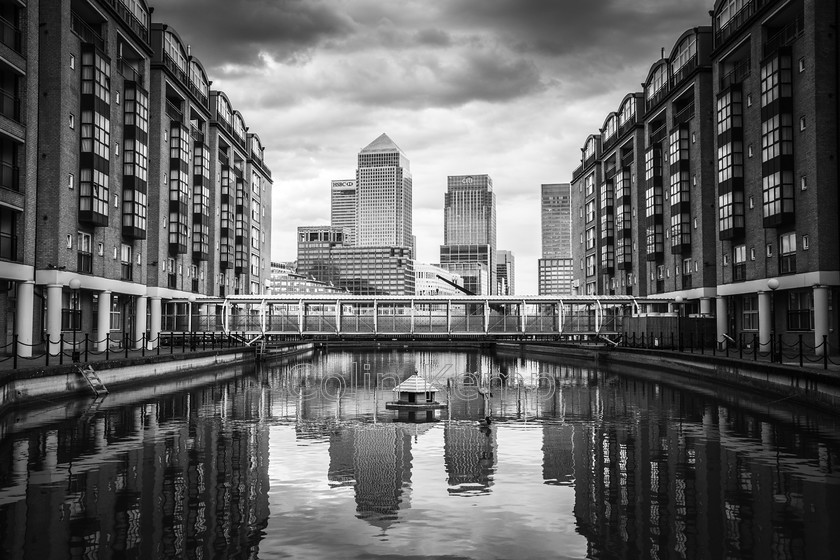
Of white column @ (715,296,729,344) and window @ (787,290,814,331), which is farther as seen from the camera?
white column @ (715,296,729,344)

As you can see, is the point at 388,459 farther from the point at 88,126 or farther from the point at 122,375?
the point at 88,126

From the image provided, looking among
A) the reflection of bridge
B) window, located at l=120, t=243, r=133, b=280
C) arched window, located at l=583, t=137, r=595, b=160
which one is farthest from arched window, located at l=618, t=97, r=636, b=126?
window, located at l=120, t=243, r=133, b=280

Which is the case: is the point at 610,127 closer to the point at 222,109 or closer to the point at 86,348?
the point at 222,109

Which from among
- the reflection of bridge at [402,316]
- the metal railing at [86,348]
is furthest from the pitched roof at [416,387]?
the reflection of bridge at [402,316]

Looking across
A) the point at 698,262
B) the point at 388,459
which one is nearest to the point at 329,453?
the point at 388,459

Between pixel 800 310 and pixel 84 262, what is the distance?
157ft

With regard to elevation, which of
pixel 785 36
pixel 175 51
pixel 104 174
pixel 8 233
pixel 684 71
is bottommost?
pixel 8 233

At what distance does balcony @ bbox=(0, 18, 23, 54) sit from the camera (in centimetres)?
3972

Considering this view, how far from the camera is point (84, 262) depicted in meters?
50.8

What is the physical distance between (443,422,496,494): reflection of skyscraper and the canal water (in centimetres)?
7

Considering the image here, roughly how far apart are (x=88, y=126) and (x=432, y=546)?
4638 centimetres

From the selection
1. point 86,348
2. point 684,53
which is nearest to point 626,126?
point 684,53

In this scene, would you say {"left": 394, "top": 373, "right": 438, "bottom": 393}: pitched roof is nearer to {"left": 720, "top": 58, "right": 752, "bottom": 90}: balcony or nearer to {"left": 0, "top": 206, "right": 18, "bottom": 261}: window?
{"left": 0, "top": 206, "right": 18, "bottom": 261}: window

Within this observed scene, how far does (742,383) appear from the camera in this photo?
40.4 metres
